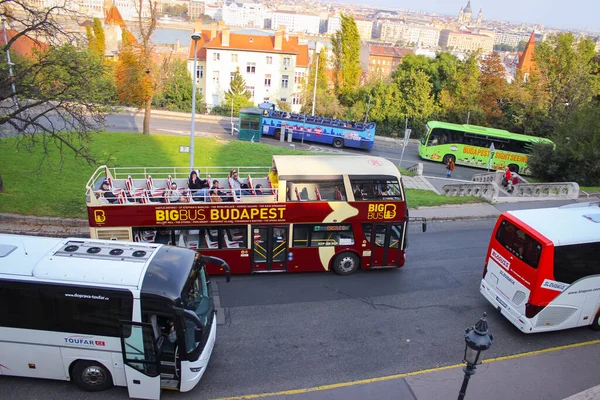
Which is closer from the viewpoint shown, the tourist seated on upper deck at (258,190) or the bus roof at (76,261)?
the bus roof at (76,261)

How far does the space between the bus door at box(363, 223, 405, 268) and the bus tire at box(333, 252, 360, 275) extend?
0.51m

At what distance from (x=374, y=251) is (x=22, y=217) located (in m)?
11.6

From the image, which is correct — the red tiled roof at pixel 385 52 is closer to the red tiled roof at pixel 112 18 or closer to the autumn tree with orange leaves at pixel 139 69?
the red tiled roof at pixel 112 18

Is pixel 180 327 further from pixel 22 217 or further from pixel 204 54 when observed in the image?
pixel 204 54

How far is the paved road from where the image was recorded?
9531 millimetres

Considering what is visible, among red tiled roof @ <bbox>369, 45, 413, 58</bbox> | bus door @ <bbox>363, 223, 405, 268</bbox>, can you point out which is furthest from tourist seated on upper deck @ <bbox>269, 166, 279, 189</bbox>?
red tiled roof @ <bbox>369, 45, 413, 58</bbox>

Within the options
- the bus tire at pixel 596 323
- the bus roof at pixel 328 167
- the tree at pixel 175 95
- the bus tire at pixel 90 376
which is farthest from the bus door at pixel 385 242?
the tree at pixel 175 95

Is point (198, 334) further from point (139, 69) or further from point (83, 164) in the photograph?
point (139, 69)

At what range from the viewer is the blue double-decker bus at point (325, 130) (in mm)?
36875

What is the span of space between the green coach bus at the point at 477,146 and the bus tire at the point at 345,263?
75.6ft

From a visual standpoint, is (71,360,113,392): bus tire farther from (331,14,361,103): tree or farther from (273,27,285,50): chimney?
(273,27,285,50): chimney

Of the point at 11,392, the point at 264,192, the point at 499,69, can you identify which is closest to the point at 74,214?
the point at 264,192

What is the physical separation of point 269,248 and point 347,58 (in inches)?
2015

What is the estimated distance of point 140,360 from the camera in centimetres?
838
